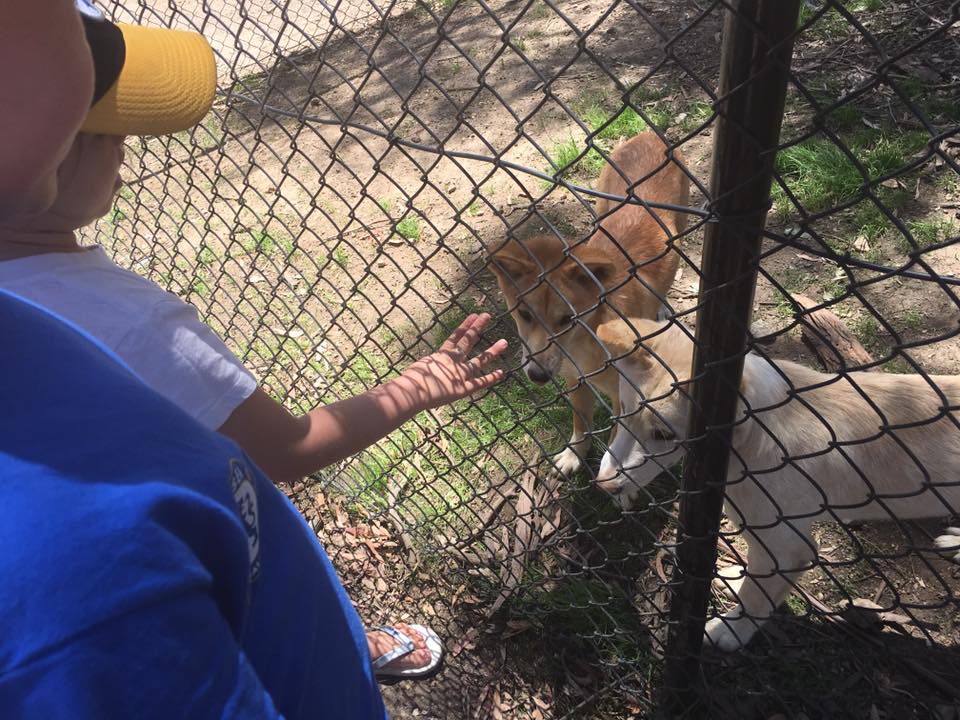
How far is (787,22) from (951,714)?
2.54 meters

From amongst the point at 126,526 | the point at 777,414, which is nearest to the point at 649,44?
the point at 777,414

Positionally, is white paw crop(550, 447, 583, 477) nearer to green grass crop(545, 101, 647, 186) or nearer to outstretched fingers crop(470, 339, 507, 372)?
outstretched fingers crop(470, 339, 507, 372)

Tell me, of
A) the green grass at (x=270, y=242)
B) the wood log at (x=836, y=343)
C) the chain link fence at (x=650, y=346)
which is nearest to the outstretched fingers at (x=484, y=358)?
the chain link fence at (x=650, y=346)

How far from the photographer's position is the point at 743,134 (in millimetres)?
1303

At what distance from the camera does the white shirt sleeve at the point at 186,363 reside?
147cm

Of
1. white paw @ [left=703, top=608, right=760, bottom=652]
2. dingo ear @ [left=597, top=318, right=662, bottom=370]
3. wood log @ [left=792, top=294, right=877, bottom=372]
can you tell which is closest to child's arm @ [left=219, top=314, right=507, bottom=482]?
dingo ear @ [left=597, top=318, right=662, bottom=370]

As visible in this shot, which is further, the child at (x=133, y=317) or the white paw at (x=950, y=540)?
the white paw at (x=950, y=540)

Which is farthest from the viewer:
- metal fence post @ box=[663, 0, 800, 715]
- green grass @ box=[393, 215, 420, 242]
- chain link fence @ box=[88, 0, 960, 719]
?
green grass @ box=[393, 215, 420, 242]

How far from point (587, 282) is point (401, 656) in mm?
2102

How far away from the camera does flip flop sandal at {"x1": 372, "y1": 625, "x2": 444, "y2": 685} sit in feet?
9.32

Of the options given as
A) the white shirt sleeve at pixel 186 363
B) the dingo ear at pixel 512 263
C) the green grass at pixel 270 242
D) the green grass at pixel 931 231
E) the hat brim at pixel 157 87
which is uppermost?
the green grass at pixel 931 231

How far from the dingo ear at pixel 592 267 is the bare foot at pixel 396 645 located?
5.64ft

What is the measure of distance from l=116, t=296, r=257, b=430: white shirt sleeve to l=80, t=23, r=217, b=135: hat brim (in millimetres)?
409

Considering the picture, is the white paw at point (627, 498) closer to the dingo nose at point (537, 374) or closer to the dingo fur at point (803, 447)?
the dingo fur at point (803, 447)
